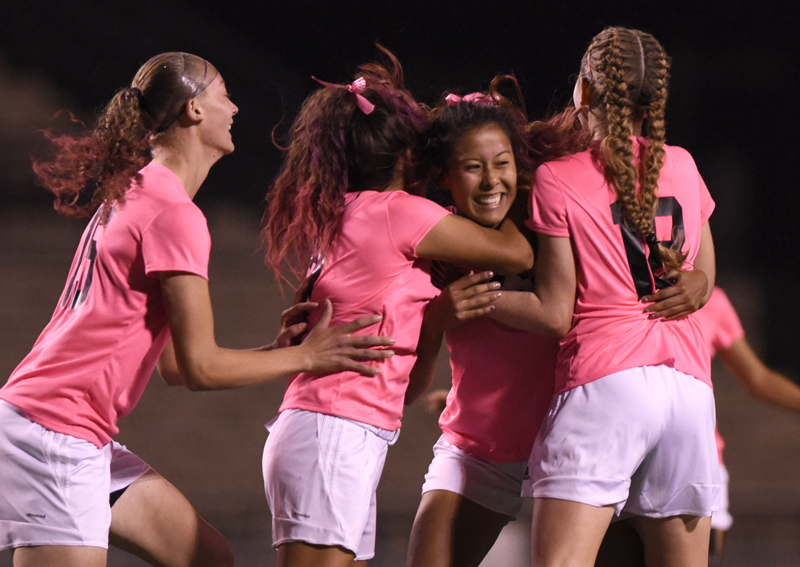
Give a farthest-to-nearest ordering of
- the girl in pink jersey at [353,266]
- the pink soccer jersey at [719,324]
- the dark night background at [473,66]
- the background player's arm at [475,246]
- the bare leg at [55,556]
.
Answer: the dark night background at [473,66]
the pink soccer jersey at [719,324]
the background player's arm at [475,246]
the girl in pink jersey at [353,266]
the bare leg at [55,556]

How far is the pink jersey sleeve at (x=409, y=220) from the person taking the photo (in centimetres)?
176

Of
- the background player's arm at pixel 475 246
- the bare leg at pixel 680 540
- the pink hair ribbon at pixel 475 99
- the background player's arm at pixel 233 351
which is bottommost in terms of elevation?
the bare leg at pixel 680 540

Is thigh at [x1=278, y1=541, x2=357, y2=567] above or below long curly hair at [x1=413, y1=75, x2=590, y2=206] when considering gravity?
below

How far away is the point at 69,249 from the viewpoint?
5258mm

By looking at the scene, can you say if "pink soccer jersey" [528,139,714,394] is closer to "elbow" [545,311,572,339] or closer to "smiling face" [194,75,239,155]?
"elbow" [545,311,572,339]

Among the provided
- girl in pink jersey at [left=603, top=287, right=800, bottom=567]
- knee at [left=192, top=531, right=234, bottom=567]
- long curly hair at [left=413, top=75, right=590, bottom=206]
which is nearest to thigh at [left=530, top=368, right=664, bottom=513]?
long curly hair at [left=413, top=75, right=590, bottom=206]

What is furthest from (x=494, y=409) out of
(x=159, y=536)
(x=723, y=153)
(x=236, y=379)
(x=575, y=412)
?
(x=723, y=153)

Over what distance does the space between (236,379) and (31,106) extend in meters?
4.73

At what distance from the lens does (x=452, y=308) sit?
1.81 m

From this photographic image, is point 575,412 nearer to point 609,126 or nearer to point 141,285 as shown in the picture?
point 609,126

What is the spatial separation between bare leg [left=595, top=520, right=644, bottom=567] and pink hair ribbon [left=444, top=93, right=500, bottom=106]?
3.31 ft

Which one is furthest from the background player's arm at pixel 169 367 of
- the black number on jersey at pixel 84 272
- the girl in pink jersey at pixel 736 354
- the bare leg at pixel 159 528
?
the girl in pink jersey at pixel 736 354

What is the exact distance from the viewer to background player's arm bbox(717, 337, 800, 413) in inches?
97.0

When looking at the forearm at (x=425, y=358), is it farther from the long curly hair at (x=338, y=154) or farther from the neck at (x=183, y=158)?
the neck at (x=183, y=158)
